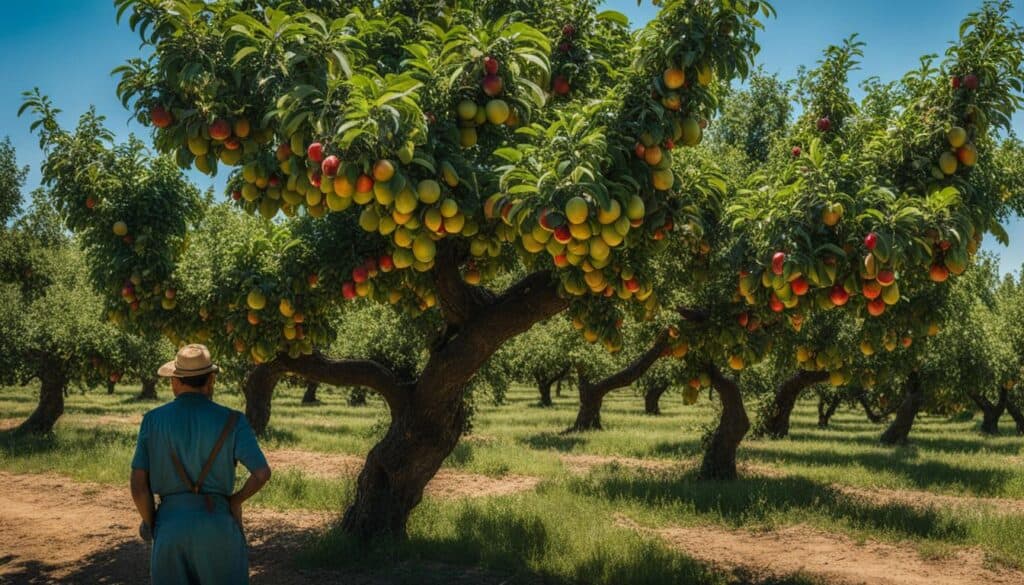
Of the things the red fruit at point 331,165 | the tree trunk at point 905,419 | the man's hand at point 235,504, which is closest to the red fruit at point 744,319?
the red fruit at point 331,165

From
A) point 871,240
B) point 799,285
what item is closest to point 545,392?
point 799,285

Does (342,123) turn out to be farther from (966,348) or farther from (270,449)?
(966,348)

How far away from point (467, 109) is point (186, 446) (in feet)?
9.13

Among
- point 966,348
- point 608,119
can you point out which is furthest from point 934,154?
point 966,348

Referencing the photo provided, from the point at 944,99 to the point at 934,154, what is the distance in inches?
17.0

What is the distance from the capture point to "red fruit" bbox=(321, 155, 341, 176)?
4105 mm

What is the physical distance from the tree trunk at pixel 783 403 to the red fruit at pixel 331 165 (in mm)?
13289

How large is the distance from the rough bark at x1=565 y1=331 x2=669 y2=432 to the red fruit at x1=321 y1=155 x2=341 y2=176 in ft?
27.6

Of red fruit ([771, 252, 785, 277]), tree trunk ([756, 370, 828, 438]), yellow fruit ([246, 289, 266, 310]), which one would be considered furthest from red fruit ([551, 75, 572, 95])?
tree trunk ([756, 370, 828, 438])

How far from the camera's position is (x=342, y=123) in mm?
4105

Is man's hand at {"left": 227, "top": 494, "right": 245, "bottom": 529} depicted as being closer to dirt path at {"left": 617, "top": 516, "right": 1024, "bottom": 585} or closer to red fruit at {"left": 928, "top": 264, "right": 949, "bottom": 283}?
red fruit at {"left": 928, "top": 264, "right": 949, "bottom": 283}

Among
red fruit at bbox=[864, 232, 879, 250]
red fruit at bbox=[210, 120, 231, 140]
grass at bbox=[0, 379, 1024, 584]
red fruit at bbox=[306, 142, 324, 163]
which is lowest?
grass at bbox=[0, 379, 1024, 584]

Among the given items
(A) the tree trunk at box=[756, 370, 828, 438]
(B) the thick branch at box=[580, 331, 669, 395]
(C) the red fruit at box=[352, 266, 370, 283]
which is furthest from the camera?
(A) the tree trunk at box=[756, 370, 828, 438]

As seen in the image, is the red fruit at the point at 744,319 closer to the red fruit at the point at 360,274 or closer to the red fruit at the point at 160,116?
the red fruit at the point at 360,274
